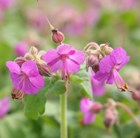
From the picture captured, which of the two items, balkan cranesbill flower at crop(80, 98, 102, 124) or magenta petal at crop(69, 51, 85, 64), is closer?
magenta petal at crop(69, 51, 85, 64)

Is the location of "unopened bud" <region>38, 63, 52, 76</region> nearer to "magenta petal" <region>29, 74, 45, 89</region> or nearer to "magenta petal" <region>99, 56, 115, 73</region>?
"magenta petal" <region>29, 74, 45, 89</region>

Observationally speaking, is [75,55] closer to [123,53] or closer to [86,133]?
[123,53]

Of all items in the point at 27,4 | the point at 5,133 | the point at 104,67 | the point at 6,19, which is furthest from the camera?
the point at 27,4

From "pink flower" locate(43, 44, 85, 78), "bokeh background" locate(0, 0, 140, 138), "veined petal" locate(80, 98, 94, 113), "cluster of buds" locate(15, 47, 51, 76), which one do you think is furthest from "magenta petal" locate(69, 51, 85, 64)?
"bokeh background" locate(0, 0, 140, 138)

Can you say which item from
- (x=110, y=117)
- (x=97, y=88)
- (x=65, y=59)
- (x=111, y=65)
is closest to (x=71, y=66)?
→ (x=65, y=59)

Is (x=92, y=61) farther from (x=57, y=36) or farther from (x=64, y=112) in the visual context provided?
(x=64, y=112)

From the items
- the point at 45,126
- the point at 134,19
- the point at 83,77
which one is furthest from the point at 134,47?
the point at 83,77
